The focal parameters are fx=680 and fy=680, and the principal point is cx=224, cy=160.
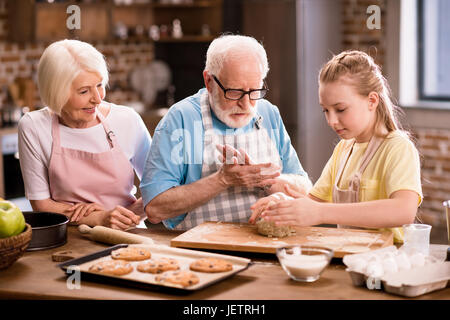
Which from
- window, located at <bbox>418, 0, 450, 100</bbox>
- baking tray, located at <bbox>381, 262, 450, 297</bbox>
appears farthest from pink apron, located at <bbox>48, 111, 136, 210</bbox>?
window, located at <bbox>418, 0, 450, 100</bbox>

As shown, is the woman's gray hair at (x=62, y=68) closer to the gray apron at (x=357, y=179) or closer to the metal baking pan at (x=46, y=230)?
the metal baking pan at (x=46, y=230)

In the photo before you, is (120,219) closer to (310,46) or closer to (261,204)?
(261,204)

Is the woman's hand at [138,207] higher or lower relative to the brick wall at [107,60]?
lower

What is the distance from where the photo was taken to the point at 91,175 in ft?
9.07

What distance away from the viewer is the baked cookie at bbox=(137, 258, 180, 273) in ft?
6.22

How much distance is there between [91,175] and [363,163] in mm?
1096

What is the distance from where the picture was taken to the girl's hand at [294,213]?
2.11m

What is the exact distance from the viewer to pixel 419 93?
574 centimetres

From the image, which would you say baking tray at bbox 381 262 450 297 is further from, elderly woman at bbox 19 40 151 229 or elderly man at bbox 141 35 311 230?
elderly woman at bbox 19 40 151 229

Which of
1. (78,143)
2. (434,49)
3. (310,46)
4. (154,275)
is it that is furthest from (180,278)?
(434,49)

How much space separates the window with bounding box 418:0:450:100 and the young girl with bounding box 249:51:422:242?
3.40m

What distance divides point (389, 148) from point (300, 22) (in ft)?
11.1

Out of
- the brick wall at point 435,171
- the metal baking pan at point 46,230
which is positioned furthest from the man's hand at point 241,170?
the brick wall at point 435,171

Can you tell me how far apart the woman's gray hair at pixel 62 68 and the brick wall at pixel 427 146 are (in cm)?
320
